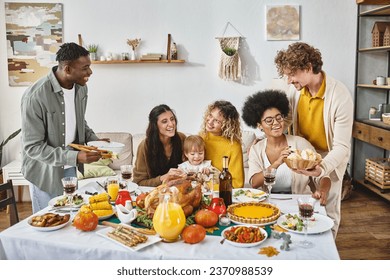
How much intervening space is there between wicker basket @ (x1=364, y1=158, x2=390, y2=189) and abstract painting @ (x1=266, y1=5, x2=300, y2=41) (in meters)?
1.30

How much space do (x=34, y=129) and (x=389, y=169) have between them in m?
2.90

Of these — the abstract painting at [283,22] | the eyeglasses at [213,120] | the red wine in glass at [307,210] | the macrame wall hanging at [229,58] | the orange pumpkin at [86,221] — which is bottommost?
the orange pumpkin at [86,221]

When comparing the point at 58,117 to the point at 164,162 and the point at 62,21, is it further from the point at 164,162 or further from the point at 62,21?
the point at 62,21

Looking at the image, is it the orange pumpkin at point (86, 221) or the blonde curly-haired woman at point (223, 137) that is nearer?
the orange pumpkin at point (86, 221)

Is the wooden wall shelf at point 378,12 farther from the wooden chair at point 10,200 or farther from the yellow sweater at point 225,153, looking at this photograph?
the wooden chair at point 10,200

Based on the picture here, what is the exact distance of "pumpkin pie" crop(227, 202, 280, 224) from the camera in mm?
1539

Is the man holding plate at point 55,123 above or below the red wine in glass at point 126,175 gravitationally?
above

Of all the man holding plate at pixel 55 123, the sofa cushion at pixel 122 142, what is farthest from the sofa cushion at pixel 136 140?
the man holding plate at pixel 55 123

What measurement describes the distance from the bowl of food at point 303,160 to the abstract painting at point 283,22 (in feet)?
7.90

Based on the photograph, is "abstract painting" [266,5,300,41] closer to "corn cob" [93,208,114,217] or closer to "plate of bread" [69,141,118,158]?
"plate of bread" [69,141,118,158]

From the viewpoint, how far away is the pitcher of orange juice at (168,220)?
1.38m

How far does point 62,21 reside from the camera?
396 centimetres

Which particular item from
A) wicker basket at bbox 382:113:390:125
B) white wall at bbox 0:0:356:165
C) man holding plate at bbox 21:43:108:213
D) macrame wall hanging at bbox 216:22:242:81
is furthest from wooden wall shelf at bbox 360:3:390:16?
man holding plate at bbox 21:43:108:213

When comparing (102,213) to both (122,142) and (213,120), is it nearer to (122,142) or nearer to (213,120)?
(213,120)
